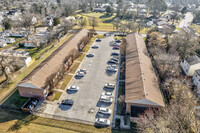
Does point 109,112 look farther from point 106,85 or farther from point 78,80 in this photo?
point 78,80

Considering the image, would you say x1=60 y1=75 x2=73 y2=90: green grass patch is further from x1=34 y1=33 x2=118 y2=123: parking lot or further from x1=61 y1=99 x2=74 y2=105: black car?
x1=61 y1=99 x2=74 y2=105: black car

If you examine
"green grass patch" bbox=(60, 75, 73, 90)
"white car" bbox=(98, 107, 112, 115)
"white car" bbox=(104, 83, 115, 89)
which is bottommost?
"white car" bbox=(98, 107, 112, 115)

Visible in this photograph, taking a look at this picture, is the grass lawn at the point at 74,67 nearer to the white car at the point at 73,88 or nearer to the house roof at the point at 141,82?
the white car at the point at 73,88

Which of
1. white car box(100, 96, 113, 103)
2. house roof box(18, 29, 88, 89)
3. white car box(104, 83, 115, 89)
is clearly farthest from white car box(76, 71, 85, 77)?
white car box(100, 96, 113, 103)

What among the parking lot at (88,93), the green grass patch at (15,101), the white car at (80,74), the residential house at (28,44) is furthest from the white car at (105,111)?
the residential house at (28,44)

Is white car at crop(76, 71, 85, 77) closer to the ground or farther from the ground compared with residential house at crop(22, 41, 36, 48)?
closer to the ground

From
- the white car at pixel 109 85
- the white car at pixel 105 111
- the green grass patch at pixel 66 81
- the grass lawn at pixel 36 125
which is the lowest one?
the grass lawn at pixel 36 125

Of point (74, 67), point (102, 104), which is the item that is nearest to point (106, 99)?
point (102, 104)
